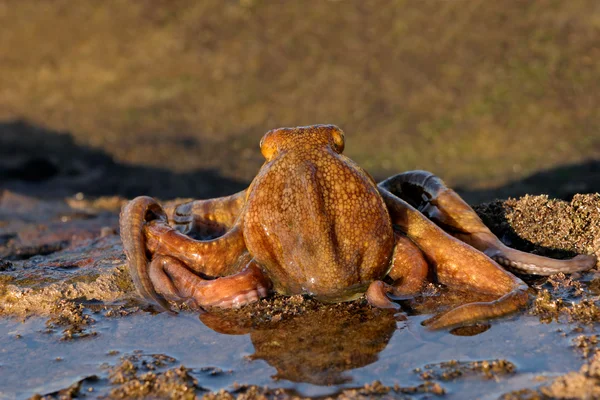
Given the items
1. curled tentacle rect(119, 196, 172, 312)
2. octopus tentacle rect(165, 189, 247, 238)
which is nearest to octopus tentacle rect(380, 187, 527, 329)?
octopus tentacle rect(165, 189, 247, 238)

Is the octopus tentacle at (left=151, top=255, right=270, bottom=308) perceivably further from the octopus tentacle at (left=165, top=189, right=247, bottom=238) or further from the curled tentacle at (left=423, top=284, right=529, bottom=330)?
the curled tentacle at (left=423, top=284, right=529, bottom=330)

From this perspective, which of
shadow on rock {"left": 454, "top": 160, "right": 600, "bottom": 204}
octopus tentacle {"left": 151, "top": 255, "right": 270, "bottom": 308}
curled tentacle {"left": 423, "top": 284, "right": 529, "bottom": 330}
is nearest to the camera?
curled tentacle {"left": 423, "top": 284, "right": 529, "bottom": 330}

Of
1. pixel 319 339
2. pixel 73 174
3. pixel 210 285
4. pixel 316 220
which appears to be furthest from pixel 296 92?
pixel 319 339

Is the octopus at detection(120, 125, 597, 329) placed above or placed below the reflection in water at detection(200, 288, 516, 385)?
above

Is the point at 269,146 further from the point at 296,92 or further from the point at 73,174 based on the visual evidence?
the point at 73,174

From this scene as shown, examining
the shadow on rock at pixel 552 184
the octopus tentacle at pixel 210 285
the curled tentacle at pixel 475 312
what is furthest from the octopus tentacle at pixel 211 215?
the shadow on rock at pixel 552 184

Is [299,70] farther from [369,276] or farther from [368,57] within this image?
[369,276]

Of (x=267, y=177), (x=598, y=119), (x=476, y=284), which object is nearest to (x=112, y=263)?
(x=267, y=177)
